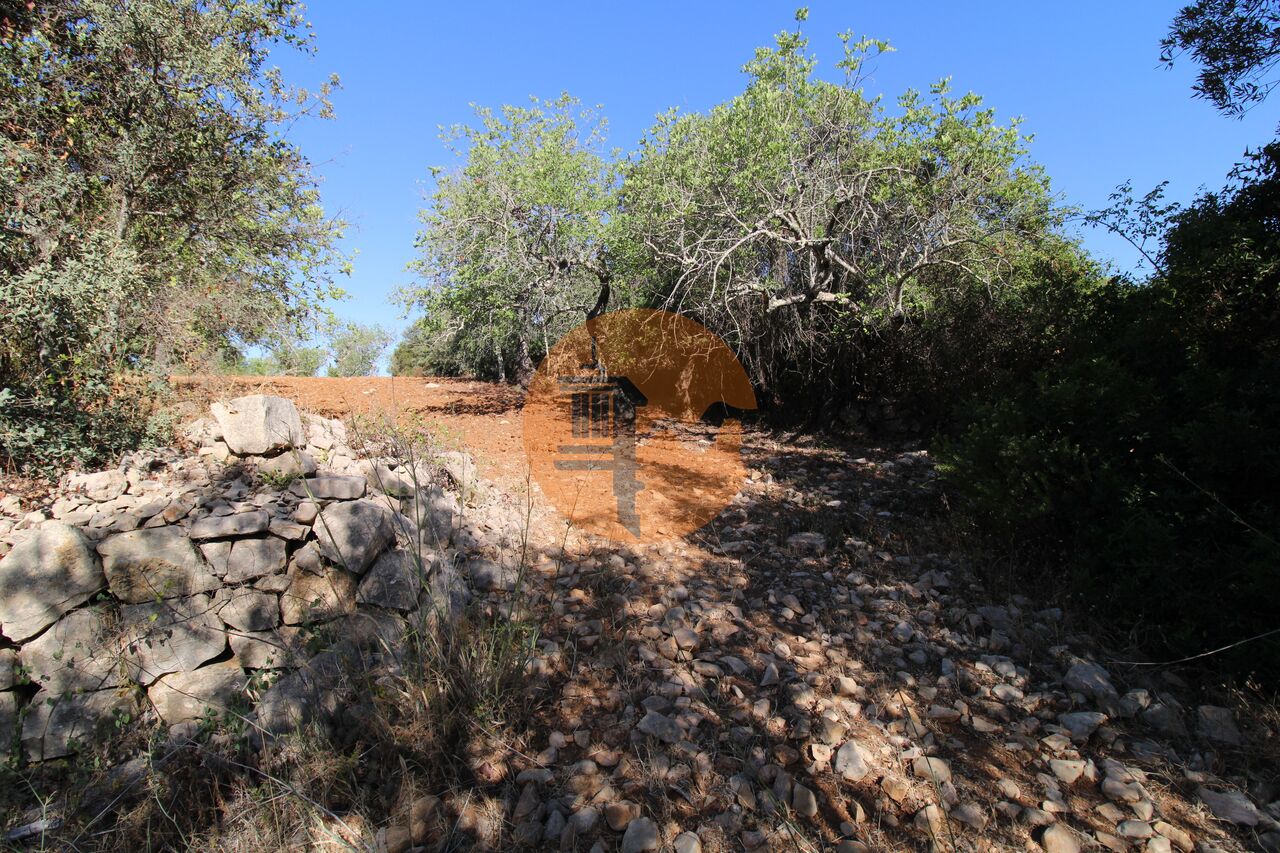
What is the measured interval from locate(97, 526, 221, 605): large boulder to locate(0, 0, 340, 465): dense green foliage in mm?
1389

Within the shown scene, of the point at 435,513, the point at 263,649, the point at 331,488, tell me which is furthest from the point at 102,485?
the point at 435,513

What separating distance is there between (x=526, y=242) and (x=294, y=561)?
6111 mm

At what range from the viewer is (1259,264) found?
3.14 meters

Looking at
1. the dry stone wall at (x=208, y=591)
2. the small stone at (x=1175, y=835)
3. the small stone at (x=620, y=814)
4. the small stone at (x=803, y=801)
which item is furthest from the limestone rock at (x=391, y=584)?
the small stone at (x=1175, y=835)

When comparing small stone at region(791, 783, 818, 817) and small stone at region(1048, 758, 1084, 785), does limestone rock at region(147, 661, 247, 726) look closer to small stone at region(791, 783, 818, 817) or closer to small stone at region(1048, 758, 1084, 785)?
small stone at region(791, 783, 818, 817)

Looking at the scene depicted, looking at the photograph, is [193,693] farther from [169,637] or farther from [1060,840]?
[1060,840]

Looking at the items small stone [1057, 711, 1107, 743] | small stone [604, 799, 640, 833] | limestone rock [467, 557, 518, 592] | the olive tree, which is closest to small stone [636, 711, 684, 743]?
small stone [604, 799, 640, 833]

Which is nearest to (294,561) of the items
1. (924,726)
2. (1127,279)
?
(924,726)

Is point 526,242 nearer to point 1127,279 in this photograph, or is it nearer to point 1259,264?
point 1127,279

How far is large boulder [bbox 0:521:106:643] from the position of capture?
2725 mm

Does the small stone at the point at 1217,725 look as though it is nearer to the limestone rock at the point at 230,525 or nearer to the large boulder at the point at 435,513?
the large boulder at the point at 435,513

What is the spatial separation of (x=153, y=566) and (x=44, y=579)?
16.4 inches

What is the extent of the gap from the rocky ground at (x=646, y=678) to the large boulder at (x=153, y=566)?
0.04 ft

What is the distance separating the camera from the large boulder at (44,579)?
2725 millimetres
